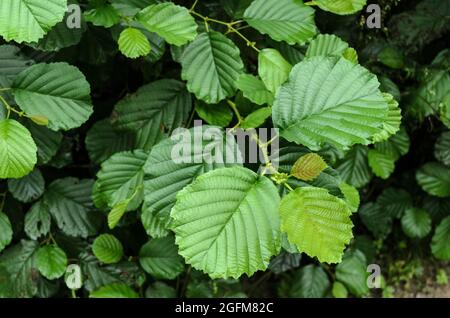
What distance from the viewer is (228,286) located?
1523mm

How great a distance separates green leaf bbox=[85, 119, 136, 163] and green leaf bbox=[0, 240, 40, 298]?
29cm

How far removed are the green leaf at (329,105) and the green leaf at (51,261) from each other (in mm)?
678

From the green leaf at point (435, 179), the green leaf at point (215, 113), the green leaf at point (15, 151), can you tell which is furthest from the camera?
the green leaf at point (435, 179)

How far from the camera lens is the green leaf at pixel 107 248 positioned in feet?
4.17

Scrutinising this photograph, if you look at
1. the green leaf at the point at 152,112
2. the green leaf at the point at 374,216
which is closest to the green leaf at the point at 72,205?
the green leaf at the point at 152,112

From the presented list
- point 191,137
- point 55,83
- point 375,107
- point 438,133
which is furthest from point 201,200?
point 438,133

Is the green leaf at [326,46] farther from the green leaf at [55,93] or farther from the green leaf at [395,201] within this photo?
the green leaf at [395,201]

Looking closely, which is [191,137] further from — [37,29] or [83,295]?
[83,295]

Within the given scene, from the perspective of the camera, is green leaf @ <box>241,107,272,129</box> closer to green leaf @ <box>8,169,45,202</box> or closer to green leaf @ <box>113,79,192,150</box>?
green leaf @ <box>113,79,192,150</box>

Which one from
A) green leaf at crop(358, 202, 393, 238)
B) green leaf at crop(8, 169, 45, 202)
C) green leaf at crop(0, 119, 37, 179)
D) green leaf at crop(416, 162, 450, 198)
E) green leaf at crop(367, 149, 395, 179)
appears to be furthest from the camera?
green leaf at crop(358, 202, 393, 238)

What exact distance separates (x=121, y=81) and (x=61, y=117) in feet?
1.30

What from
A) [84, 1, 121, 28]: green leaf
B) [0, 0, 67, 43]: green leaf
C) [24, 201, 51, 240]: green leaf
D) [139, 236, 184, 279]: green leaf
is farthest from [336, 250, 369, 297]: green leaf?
[0, 0, 67, 43]: green leaf

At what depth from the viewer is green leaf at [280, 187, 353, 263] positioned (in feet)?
2.55

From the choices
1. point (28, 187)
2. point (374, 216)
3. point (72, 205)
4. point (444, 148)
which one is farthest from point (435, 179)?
point (28, 187)
